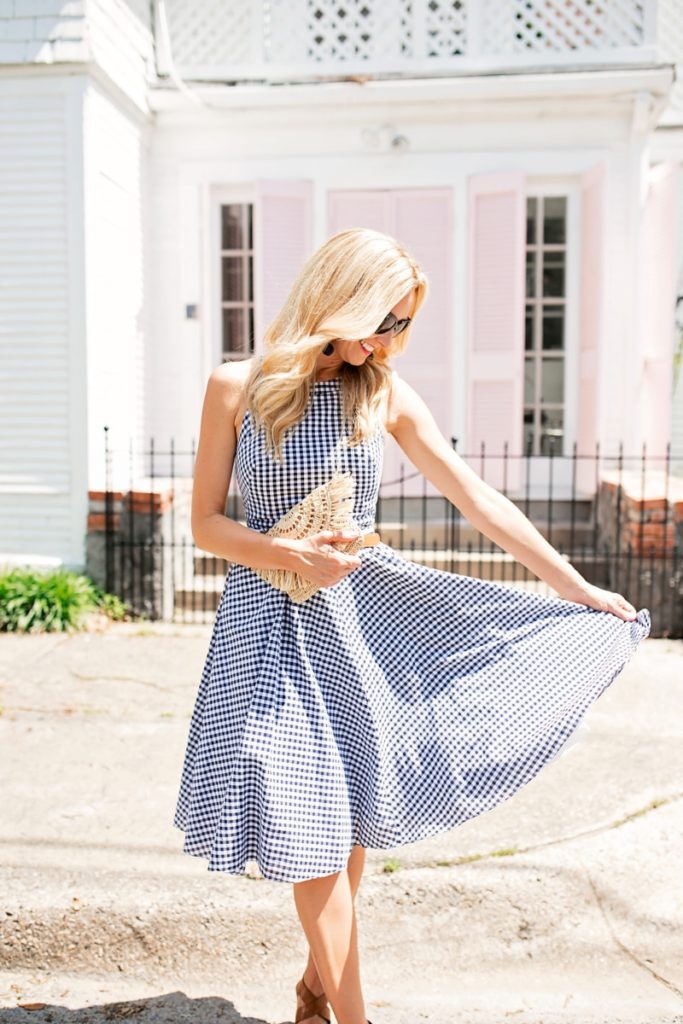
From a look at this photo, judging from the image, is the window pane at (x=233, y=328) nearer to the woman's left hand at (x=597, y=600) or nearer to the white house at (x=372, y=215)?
the white house at (x=372, y=215)

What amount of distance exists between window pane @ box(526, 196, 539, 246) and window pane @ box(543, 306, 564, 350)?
604 mm

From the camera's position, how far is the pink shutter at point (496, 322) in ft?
27.1

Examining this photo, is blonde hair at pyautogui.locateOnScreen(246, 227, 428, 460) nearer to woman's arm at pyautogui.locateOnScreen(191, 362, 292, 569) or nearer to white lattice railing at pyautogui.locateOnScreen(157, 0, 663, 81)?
woman's arm at pyautogui.locateOnScreen(191, 362, 292, 569)

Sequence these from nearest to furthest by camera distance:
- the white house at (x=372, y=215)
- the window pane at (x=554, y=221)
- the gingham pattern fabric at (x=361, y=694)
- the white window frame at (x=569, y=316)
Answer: the gingham pattern fabric at (x=361, y=694), the white house at (x=372, y=215), the white window frame at (x=569, y=316), the window pane at (x=554, y=221)

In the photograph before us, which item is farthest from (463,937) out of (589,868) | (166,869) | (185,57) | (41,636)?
(185,57)

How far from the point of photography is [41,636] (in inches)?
266

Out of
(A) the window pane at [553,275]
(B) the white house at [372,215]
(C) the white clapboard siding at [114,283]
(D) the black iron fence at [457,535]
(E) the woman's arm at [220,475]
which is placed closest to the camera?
Answer: (E) the woman's arm at [220,475]

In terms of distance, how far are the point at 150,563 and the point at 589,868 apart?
4391mm

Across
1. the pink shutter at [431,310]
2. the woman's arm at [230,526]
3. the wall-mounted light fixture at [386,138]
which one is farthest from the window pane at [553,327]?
the woman's arm at [230,526]

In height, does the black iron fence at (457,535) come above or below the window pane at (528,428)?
below

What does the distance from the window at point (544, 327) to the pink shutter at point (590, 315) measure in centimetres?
25

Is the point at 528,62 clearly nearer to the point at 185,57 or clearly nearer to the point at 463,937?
the point at 185,57

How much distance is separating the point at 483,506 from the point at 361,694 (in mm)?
580

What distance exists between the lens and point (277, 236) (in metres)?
8.48
